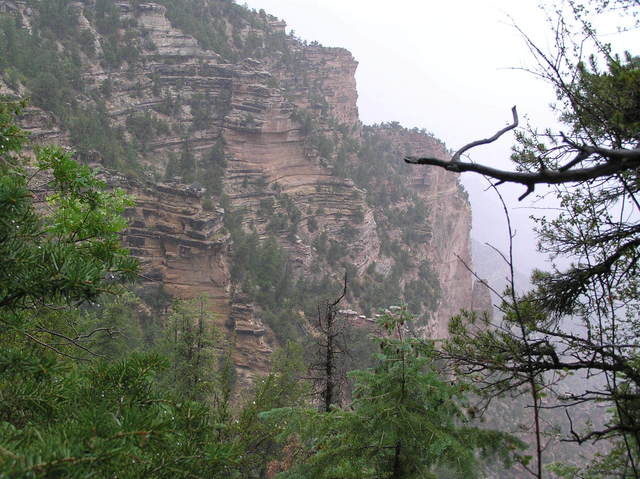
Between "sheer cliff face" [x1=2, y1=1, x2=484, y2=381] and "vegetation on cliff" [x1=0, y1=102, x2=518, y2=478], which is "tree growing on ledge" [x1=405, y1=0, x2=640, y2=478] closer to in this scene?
"vegetation on cliff" [x1=0, y1=102, x2=518, y2=478]

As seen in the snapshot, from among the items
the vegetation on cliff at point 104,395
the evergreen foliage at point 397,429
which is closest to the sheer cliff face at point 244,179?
the evergreen foliage at point 397,429

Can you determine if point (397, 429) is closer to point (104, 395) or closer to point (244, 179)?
point (104, 395)

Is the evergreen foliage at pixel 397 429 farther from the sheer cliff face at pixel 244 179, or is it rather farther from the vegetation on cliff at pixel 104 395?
the sheer cliff face at pixel 244 179

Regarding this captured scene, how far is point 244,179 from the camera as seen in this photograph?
126 ft

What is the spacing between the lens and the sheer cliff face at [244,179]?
26.7 m

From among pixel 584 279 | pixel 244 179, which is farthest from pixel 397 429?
pixel 244 179

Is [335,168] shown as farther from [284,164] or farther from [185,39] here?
[185,39]

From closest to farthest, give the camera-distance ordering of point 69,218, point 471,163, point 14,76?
point 471,163, point 69,218, point 14,76

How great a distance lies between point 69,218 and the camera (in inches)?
104

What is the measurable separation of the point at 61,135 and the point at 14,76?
156 inches

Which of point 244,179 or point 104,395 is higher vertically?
point 244,179

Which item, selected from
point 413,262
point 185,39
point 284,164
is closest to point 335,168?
point 284,164

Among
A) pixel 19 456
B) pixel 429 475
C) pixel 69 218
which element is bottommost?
pixel 429 475

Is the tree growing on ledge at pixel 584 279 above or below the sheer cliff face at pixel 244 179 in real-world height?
below
